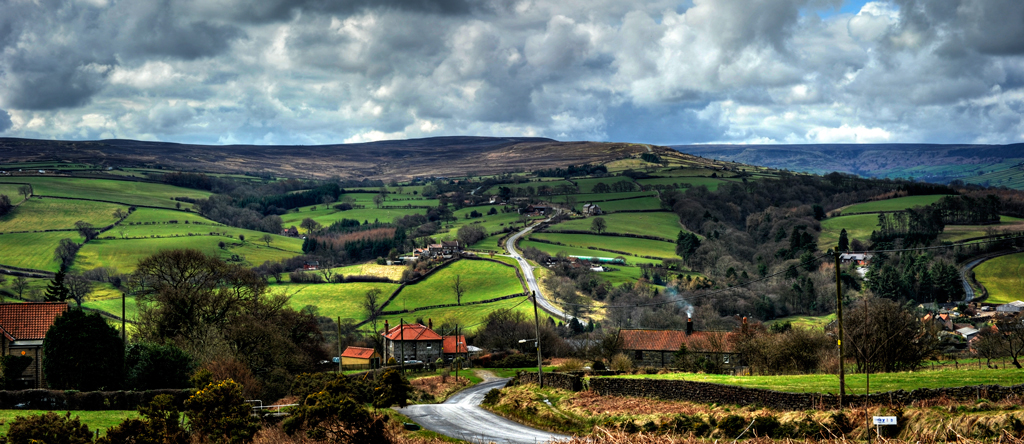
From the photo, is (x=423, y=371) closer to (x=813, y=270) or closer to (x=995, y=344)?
(x=995, y=344)

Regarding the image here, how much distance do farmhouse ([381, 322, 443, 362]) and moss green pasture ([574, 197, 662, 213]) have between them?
294 feet

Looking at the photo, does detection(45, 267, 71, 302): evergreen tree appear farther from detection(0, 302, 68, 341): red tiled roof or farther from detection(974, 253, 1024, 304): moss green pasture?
detection(974, 253, 1024, 304): moss green pasture

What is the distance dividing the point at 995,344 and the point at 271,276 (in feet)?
370

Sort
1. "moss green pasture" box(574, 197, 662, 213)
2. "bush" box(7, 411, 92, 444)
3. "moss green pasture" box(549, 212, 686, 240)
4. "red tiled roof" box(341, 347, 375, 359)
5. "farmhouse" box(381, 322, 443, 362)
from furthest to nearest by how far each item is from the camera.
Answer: "moss green pasture" box(574, 197, 662, 213) → "moss green pasture" box(549, 212, 686, 240) → "farmhouse" box(381, 322, 443, 362) → "red tiled roof" box(341, 347, 375, 359) → "bush" box(7, 411, 92, 444)

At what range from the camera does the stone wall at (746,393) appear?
20.7 m

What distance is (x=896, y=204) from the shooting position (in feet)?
527

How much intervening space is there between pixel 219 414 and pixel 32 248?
139367mm

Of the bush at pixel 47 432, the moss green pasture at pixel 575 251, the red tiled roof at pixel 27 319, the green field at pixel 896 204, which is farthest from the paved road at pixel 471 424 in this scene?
the green field at pixel 896 204

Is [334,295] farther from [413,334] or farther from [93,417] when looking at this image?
[93,417]

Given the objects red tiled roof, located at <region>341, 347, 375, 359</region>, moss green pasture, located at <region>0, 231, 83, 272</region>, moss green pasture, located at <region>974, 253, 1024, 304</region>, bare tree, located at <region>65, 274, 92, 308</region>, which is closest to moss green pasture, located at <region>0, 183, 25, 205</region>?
moss green pasture, located at <region>0, 231, 83, 272</region>

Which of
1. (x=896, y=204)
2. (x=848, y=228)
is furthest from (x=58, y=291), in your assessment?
(x=896, y=204)

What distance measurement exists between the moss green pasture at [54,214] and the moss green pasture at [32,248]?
7830mm

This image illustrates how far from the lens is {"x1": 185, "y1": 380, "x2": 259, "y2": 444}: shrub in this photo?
2047cm

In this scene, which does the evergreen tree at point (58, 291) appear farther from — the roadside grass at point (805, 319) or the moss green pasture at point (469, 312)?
the roadside grass at point (805, 319)
